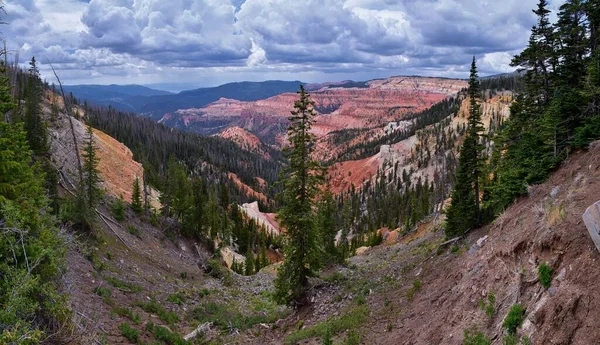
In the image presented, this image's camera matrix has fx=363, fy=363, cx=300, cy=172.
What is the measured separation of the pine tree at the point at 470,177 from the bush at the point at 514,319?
15038 millimetres

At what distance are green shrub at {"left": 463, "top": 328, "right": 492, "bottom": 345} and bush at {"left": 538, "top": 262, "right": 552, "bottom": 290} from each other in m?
2.20

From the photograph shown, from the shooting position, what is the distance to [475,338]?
10523 millimetres

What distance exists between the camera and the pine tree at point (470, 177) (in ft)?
80.1

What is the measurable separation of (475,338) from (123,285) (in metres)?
21.5

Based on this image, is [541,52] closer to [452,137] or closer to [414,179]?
[414,179]

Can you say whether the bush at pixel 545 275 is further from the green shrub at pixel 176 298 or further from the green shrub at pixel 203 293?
the green shrub at pixel 203 293

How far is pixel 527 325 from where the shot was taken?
9414 millimetres

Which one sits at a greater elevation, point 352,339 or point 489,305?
point 489,305

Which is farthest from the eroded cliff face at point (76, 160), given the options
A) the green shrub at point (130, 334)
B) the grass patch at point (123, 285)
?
the green shrub at point (130, 334)

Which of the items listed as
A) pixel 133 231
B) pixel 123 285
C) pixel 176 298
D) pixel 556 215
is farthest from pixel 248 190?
pixel 556 215

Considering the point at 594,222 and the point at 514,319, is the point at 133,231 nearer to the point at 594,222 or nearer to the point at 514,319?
the point at 514,319

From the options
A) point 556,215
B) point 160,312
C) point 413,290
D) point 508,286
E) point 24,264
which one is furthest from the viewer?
point 160,312

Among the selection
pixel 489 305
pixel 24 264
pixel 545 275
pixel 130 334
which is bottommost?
pixel 130 334

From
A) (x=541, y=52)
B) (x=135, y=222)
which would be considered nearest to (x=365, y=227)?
(x=135, y=222)
